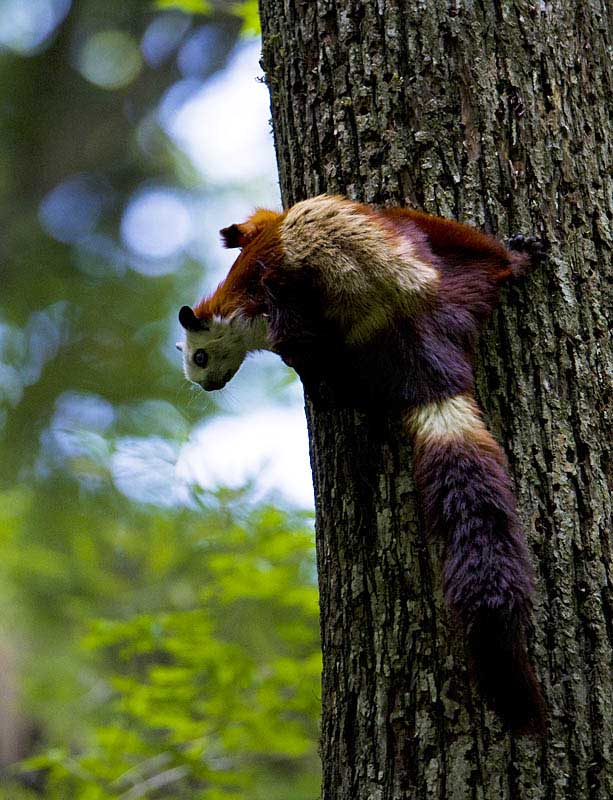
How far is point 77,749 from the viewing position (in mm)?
6242

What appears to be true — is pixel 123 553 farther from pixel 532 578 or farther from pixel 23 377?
pixel 532 578

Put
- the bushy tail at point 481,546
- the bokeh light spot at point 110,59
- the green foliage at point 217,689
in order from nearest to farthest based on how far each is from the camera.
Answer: the bushy tail at point 481,546 < the green foliage at point 217,689 < the bokeh light spot at point 110,59

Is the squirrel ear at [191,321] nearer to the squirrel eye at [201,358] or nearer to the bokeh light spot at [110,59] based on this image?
the squirrel eye at [201,358]

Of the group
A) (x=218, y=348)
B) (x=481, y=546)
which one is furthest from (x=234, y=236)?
(x=481, y=546)

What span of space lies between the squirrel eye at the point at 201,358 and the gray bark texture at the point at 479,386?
0.95 feet

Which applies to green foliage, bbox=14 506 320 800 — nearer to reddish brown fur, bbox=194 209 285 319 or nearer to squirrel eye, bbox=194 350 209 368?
squirrel eye, bbox=194 350 209 368

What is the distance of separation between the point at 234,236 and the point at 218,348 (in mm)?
278

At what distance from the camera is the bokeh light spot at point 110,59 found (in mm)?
8008

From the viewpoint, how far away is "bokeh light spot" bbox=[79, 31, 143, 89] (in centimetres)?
801

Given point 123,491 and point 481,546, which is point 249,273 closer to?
point 481,546

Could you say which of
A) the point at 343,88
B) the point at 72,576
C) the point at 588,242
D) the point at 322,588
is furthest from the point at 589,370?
the point at 72,576

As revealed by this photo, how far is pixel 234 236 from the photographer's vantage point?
2031mm

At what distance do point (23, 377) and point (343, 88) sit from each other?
4.97 metres

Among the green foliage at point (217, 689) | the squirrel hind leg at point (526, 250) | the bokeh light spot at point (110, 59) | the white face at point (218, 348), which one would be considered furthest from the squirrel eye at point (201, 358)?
the bokeh light spot at point (110, 59)
